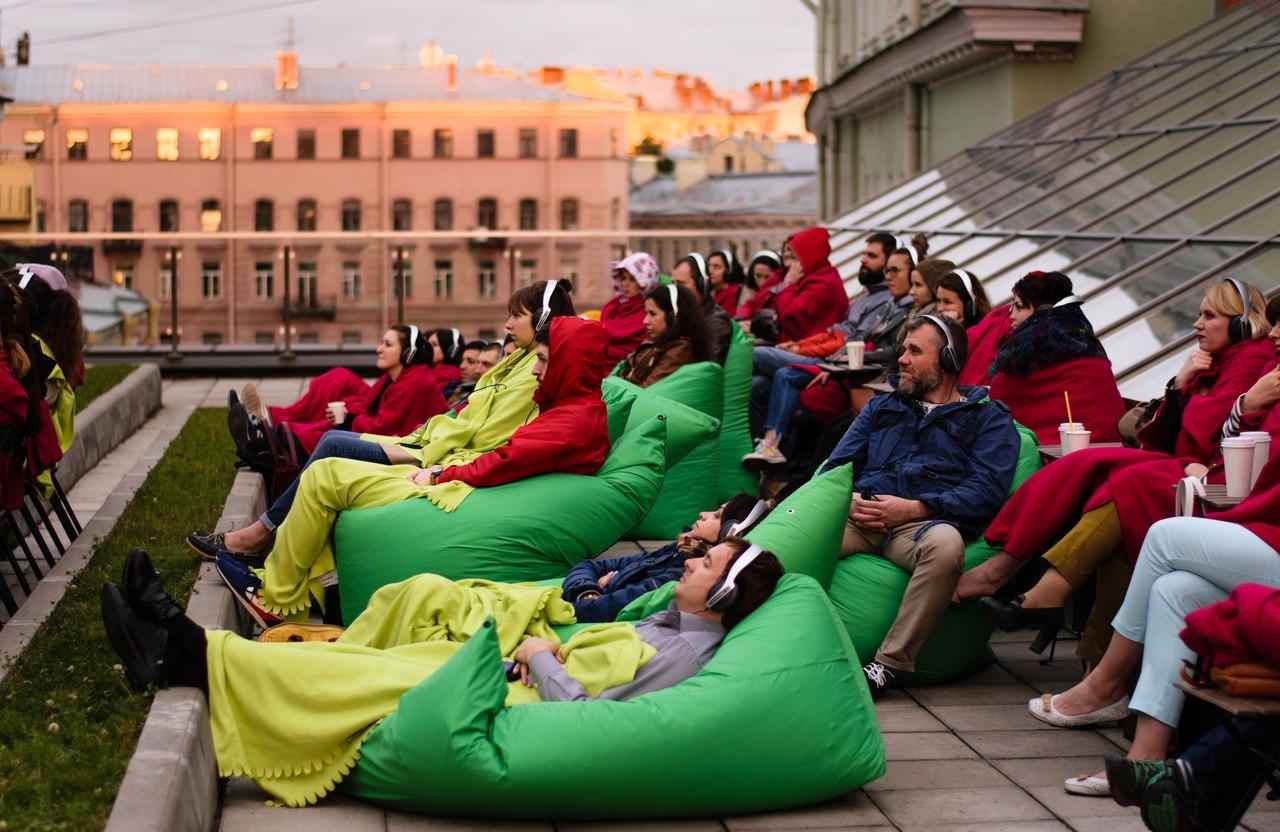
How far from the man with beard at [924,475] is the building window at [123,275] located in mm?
14987

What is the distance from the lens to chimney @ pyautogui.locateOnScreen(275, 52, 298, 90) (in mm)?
96000

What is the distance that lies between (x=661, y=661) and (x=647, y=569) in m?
1.24

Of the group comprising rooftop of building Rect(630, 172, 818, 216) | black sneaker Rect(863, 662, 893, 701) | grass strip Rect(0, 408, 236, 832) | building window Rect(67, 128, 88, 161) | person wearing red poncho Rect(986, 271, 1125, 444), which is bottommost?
black sneaker Rect(863, 662, 893, 701)

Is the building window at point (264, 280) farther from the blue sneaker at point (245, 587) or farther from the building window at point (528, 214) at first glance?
the building window at point (528, 214)

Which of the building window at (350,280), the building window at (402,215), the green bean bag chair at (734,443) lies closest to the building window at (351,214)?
the building window at (402,215)

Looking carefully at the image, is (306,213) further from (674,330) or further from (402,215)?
(674,330)

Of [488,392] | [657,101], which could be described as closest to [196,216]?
[657,101]

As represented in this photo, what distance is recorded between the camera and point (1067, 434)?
22.6ft

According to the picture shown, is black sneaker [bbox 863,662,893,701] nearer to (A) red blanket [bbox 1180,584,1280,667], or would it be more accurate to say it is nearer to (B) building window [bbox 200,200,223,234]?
(A) red blanket [bbox 1180,584,1280,667]

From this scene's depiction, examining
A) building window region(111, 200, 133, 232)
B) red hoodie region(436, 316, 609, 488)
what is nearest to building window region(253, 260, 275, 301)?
red hoodie region(436, 316, 609, 488)

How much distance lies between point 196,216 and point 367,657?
92.0 meters

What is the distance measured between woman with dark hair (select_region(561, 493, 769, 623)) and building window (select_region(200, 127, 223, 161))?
90.5 metres

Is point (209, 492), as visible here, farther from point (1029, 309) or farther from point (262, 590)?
point (1029, 309)

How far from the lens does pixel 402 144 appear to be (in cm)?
9756
